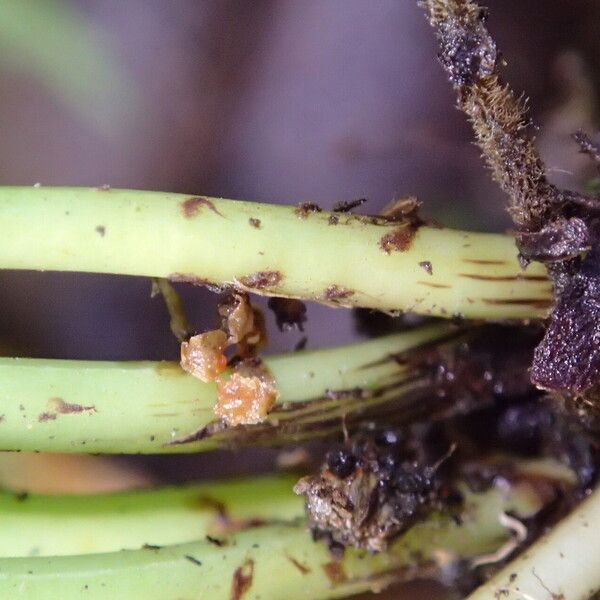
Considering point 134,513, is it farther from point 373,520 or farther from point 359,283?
point 359,283

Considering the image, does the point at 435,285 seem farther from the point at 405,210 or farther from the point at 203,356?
the point at 203,356

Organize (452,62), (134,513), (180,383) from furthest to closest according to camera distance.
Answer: (134,513) < (180,383) < (452,62)

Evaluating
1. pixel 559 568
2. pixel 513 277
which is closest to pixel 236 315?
pixel 513 277

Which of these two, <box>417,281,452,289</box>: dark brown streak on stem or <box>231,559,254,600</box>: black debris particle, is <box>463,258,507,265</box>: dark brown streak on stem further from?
<box>231,559,254,600</box>: black debris particle

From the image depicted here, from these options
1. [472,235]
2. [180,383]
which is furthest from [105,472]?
[472,235]

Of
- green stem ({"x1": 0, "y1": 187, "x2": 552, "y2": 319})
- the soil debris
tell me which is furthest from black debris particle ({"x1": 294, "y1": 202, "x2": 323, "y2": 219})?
the soil debris

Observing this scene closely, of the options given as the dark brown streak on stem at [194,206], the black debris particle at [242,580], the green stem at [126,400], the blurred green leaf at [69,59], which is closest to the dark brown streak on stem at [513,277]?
the green stem at [126,400]

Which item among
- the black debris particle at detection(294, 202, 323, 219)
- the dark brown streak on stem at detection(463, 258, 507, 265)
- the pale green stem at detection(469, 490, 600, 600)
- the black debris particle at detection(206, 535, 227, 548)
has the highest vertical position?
the black debris particle at detection(294, 202, 323, 219)
